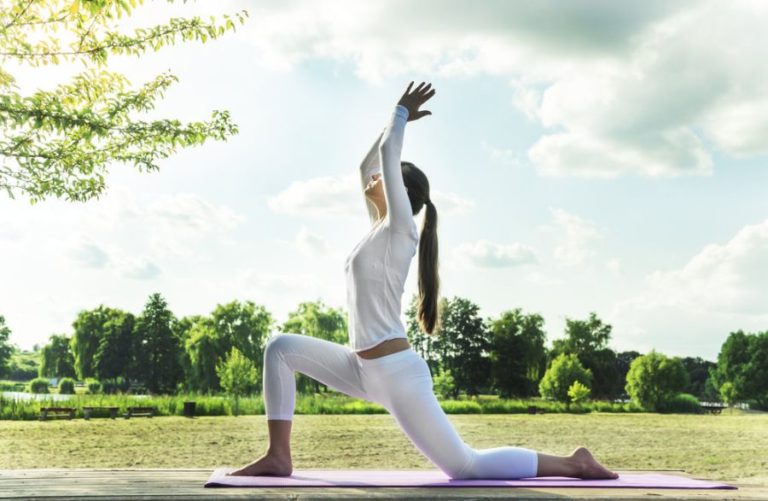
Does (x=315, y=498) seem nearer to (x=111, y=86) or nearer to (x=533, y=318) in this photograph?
(x=111, y=86)

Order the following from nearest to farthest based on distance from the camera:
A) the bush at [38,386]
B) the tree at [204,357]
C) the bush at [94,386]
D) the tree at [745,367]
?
the tree at [204,357] < the tree at [745,367] < the bush at [94,386] < the bush at [38,386]

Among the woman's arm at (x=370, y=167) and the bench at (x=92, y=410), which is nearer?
the woman's arm at (x=370, y=167)

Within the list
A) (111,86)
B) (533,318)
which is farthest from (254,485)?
(533,318)

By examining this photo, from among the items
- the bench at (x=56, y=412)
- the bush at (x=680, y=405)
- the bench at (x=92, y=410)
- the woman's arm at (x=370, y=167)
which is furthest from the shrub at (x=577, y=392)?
the woman's arm at (x=370, y=167)

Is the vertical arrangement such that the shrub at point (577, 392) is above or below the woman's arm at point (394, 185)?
below

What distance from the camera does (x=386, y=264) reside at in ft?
12.7

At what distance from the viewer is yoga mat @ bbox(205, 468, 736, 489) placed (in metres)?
3.83

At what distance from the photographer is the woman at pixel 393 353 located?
12.6 ft

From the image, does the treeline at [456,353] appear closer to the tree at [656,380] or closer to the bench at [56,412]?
the tree at [656,380]

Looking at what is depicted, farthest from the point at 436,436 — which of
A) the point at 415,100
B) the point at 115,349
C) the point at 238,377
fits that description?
the point at 115,349

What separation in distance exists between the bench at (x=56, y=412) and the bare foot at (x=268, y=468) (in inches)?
1069

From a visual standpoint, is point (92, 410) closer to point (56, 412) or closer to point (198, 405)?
point (56, 412)

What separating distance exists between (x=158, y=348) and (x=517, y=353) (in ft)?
108

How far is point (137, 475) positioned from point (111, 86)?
6.14 metres
